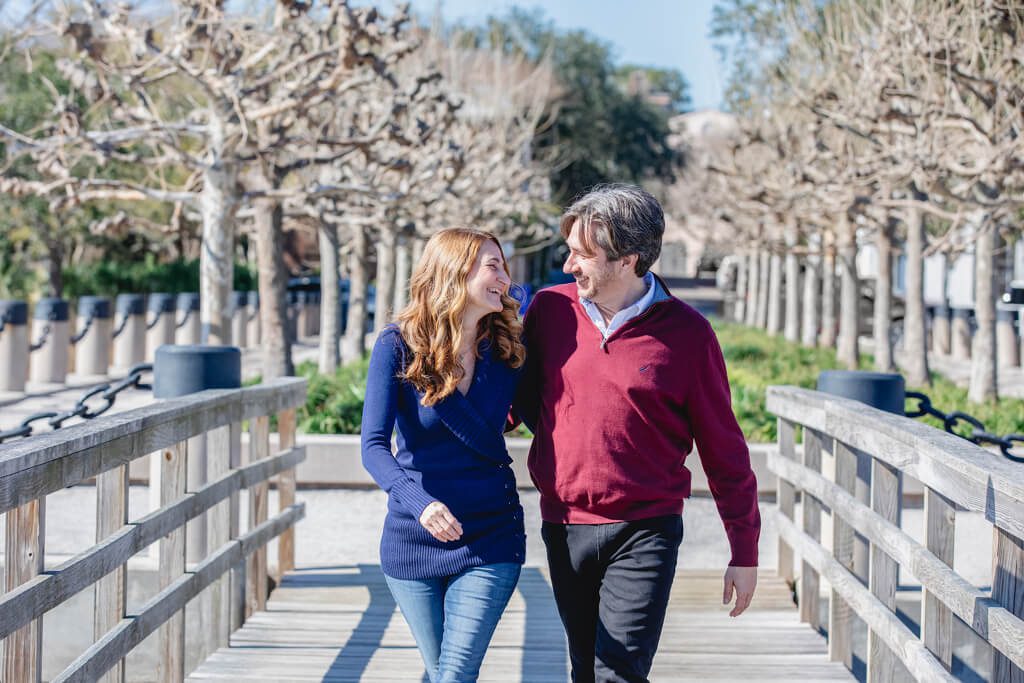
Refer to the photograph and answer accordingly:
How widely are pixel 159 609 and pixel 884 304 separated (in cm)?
1490

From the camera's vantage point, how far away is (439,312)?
11.1ft

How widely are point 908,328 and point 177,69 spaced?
1025 centimetres

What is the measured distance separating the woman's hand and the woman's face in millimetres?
548

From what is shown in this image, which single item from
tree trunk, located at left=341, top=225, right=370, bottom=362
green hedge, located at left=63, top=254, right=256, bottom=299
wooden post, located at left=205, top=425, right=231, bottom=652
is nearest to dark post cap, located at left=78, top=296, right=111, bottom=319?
tree trunk, located at left=341, top=225, right=370, bottom=362

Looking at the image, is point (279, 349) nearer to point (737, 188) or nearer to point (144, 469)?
point (144, 469)

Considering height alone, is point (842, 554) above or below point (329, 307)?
below

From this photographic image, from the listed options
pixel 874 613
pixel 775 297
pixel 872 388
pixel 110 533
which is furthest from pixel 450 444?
pixel 775 297

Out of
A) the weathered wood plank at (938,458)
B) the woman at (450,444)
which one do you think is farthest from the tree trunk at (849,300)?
the woman at (450,444)

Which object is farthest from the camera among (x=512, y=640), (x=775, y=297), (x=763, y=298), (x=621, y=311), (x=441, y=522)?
(x=763, y=298)

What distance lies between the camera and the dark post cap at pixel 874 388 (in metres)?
6.52

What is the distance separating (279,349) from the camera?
46.1 feet

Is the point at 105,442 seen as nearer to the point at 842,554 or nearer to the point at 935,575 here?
the point at 935,575

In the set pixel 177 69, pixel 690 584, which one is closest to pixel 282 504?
pixel 690 584

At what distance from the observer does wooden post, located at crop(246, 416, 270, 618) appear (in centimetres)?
621
